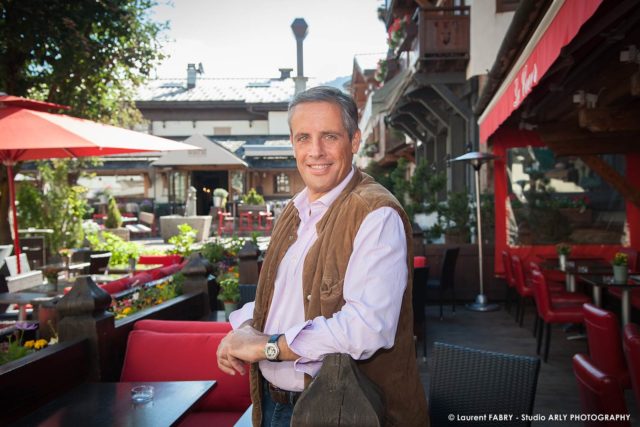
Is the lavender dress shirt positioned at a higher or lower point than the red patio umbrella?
lower

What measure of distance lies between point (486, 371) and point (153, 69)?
11.0 metres

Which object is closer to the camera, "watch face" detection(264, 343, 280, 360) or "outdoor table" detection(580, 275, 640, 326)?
"watch face" detection(264, 343, 280, 360)

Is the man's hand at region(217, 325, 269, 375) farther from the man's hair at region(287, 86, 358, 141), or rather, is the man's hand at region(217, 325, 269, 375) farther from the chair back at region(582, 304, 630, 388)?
the chair back at region(582, 304, 630, 388)

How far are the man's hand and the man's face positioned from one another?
47 centimetres

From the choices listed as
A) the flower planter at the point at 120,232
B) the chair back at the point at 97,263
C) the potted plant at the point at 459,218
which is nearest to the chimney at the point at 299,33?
the flower planter at the point at 120,232

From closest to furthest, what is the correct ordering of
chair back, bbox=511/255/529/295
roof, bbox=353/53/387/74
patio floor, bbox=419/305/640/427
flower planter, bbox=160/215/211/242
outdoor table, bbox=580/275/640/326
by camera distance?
patio floor, bbox=419/305/640/427 → outdoor table, bbox=580/275/640/326 → chair back, bbox=511/255/529/295 → flower planter, bbox=160/215/211/242 → roof, bbox=353/53/387/74

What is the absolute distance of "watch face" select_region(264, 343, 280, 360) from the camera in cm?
137

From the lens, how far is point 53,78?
393 inches

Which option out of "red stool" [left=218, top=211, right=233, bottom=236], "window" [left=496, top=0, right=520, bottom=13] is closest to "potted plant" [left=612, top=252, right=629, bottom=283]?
"window" [left=496, top=0, right=520, bottom=13]

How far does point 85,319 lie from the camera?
9.32 feet

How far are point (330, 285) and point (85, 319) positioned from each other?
198 centimetres

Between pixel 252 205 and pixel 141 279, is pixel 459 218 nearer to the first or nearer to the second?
pixel 141 279

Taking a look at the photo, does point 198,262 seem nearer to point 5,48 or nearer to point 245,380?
point 245,380

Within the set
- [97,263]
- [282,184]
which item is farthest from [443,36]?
[282,184]
